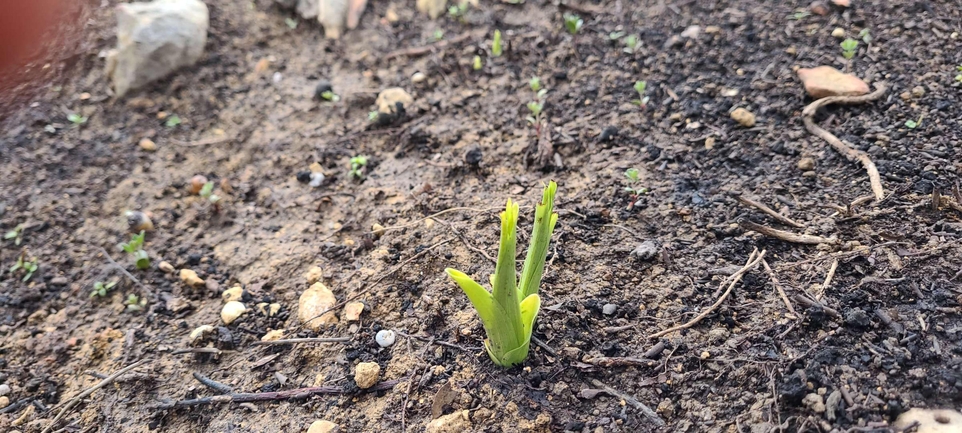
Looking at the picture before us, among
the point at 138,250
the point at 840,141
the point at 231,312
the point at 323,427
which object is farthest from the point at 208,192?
the point at 840,141

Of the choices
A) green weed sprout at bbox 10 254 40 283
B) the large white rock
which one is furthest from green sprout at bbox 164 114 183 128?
green weed sprout at bbox 10 254 40 283

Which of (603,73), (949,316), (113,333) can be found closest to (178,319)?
(113,333)

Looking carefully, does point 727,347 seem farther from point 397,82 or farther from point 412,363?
point 397,82

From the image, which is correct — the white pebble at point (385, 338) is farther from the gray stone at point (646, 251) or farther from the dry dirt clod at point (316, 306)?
the gray stone at point (646, 251)

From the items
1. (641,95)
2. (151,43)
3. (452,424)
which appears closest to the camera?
(452,424)

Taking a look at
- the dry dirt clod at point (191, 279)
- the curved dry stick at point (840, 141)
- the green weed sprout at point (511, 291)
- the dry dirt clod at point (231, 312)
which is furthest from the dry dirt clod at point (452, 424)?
the curved dry stick at point (840, 141)

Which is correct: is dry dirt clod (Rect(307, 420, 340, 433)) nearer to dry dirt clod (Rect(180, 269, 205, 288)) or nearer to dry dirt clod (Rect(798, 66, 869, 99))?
dry dirt clod (Rect(180, 269, 205, 288))

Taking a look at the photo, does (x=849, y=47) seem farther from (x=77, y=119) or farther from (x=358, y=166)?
(x=77, y=119)
